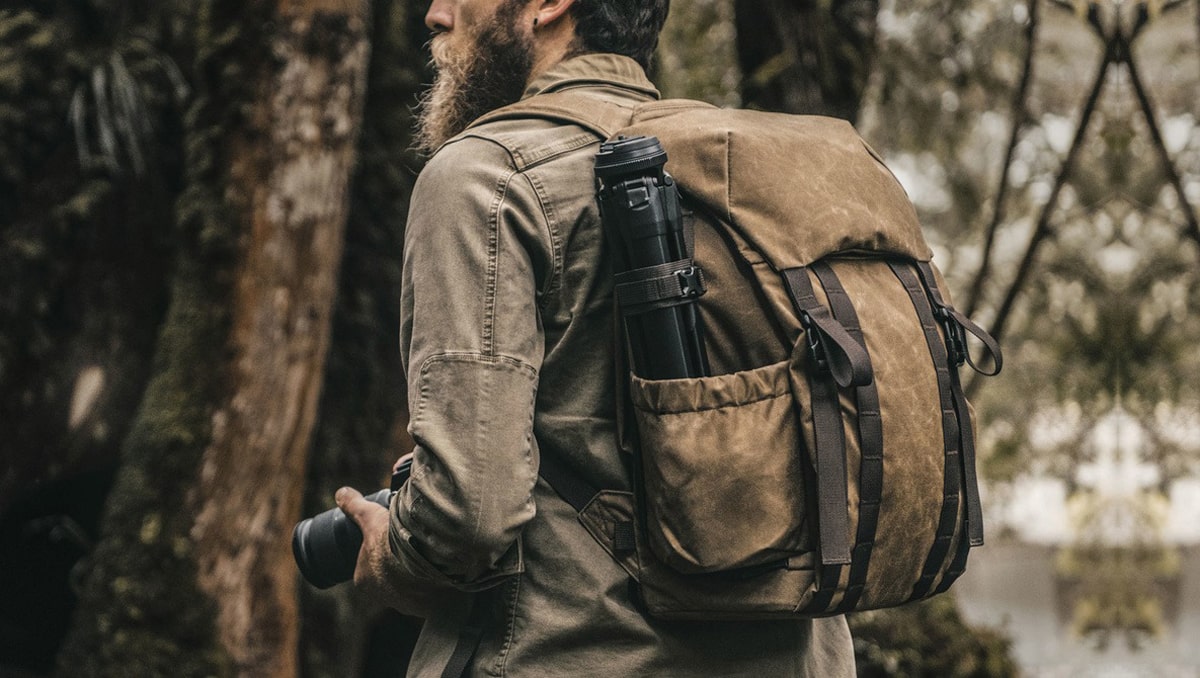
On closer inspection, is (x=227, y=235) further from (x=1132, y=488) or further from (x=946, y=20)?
(x=1132, y=488)

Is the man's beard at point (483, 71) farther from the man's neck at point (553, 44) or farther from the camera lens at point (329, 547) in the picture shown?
the camera lens at point (329, 547)

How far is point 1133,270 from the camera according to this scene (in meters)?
7.95

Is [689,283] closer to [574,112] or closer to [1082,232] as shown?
[574,112]

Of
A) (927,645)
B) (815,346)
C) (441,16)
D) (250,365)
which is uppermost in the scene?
(441,16)

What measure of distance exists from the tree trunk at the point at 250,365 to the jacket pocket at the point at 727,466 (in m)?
3.14

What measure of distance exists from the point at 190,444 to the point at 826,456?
351 cm

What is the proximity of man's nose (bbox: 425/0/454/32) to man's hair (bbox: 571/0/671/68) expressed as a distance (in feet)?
0.72

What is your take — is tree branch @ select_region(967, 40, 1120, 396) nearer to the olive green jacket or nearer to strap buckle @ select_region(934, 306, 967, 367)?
strap buckle @ select_region(934, 306, 967, 367)

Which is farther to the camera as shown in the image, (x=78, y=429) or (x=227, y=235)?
(x=78, y=429)

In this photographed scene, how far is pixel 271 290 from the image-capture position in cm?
470

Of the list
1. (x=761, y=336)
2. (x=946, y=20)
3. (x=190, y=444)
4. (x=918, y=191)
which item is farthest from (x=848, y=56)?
(x=918, y=191)

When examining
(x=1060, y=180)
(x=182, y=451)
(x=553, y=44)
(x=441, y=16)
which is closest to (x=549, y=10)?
(x=553, y=44)

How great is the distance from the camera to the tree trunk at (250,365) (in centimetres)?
466

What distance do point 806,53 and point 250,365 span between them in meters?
2.80
